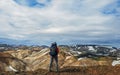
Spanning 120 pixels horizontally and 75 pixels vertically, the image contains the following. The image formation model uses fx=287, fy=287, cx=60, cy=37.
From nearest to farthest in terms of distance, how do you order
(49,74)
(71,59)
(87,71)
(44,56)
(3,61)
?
(49,74)
(87,71)
(3,61)
(71,59)
(44,56)

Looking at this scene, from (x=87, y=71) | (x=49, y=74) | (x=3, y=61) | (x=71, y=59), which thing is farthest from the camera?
(x=71, y=59)

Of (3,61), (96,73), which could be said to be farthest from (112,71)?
(3,61)

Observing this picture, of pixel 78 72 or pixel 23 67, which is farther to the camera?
pixel 23 67

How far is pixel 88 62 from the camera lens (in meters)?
117

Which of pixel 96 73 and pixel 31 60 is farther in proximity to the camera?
pixel 31 60

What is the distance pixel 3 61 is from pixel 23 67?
447 inches

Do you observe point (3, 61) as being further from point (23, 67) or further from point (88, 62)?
point (88, 62)

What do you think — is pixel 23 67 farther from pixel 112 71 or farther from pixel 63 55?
pixel 112 71

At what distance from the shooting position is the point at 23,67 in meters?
114

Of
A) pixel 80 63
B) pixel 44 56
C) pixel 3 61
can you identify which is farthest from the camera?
pixel 44 56

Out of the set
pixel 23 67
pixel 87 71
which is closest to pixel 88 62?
pixel 23 67

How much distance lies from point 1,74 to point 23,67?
8148cm

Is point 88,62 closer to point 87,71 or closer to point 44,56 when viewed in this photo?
point 44,56

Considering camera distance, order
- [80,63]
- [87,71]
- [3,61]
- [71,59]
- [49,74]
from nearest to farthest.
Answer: [49,74] < [87,71] < [3,61] < [80,63] < [71,59]
